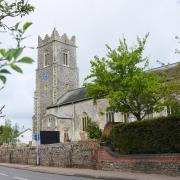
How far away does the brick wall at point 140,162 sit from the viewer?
74.3ft

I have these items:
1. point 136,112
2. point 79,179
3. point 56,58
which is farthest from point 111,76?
point 56,58

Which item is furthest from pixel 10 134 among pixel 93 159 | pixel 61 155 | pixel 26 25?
pixel 26 25

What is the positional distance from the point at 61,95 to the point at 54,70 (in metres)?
5.45

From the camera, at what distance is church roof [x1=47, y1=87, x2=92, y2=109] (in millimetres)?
66219

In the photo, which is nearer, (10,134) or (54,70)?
(54,70)

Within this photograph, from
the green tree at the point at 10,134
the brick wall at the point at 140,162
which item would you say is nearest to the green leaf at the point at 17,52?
the brick wall at the point at 140,162

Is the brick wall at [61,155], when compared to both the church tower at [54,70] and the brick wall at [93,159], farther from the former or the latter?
the church tower at [54,70]

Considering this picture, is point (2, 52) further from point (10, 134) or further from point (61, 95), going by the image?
point (10, 134)

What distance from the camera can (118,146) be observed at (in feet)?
92.2

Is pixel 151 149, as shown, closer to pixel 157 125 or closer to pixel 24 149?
pixel 157 125

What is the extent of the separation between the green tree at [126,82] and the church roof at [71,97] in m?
26.7

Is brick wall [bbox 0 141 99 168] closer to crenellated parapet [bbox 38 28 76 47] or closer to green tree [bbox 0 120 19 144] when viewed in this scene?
green tree [bbox 0 120 19 144]

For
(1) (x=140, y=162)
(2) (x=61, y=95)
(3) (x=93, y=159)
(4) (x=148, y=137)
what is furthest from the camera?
(2) (x=61, y=95)

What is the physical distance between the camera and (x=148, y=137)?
25.1 metres
